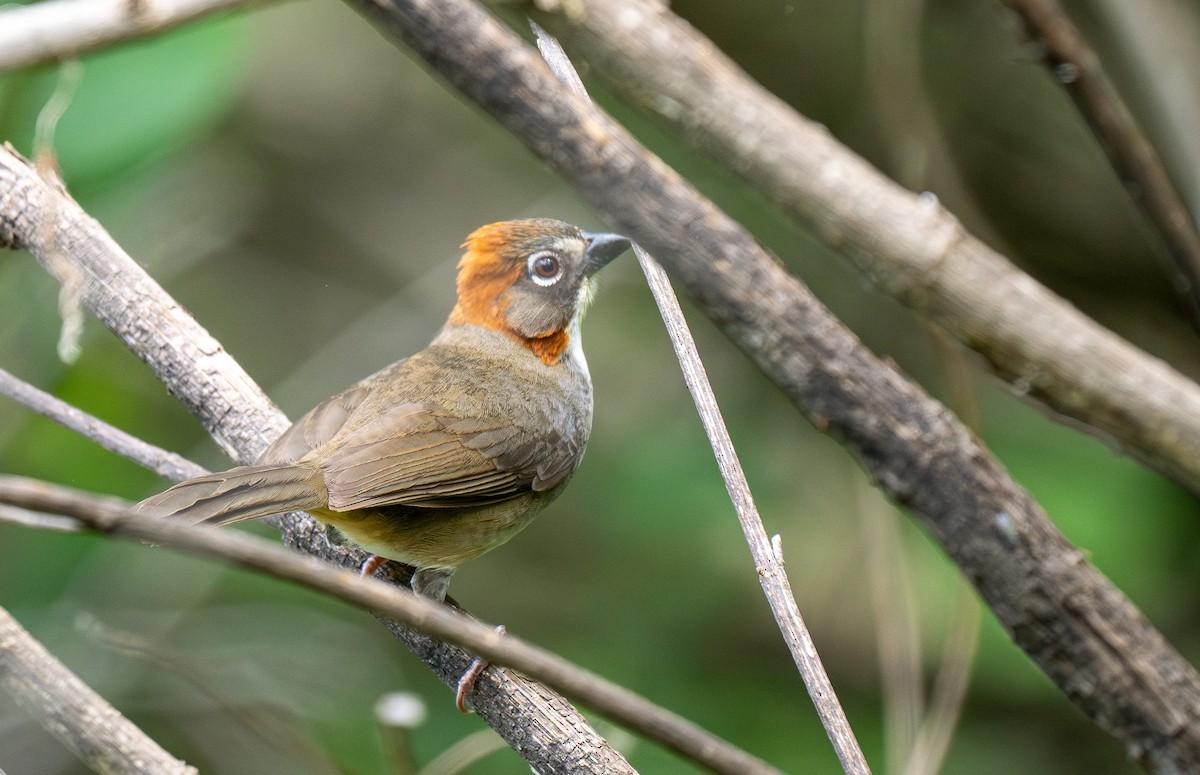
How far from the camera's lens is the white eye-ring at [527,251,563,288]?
408 cm

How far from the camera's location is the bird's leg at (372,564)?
11.4 feet

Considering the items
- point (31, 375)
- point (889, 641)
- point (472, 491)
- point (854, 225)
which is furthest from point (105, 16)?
point (31, 375)

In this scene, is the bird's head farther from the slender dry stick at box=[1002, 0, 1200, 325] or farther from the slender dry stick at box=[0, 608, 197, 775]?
the slender dry stick at box=[1002, 0, 1200, 325]

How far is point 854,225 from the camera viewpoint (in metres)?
1.23

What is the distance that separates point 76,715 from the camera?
219 centimetres

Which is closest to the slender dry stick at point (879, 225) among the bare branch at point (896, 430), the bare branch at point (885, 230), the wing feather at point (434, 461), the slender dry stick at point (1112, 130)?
the bare branch at point (885, 230)

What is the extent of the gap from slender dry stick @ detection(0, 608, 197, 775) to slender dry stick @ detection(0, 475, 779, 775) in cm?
112

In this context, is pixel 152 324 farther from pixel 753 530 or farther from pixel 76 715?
pixel 753 530

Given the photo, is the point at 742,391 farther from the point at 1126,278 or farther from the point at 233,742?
the point at 233,742

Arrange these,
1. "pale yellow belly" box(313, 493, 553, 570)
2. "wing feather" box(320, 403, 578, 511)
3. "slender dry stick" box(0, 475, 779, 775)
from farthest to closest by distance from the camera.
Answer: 1. "pale yellow belly" box(313, 493, 553, 570)
2. "wing feather" box(320, 403, 578, 511)
3. "slender dry stick" box(0, 475, 779, 775)

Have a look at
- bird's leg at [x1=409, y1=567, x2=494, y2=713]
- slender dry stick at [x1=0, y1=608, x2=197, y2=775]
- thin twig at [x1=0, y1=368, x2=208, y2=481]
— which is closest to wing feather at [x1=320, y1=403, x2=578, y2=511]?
bird's leg at [x1=409, y1=567, x2=494, y2=713]

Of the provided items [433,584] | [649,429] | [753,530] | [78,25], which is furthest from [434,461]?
[78,25]

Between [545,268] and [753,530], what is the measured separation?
6.31ft

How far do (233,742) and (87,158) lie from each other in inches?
92.7
